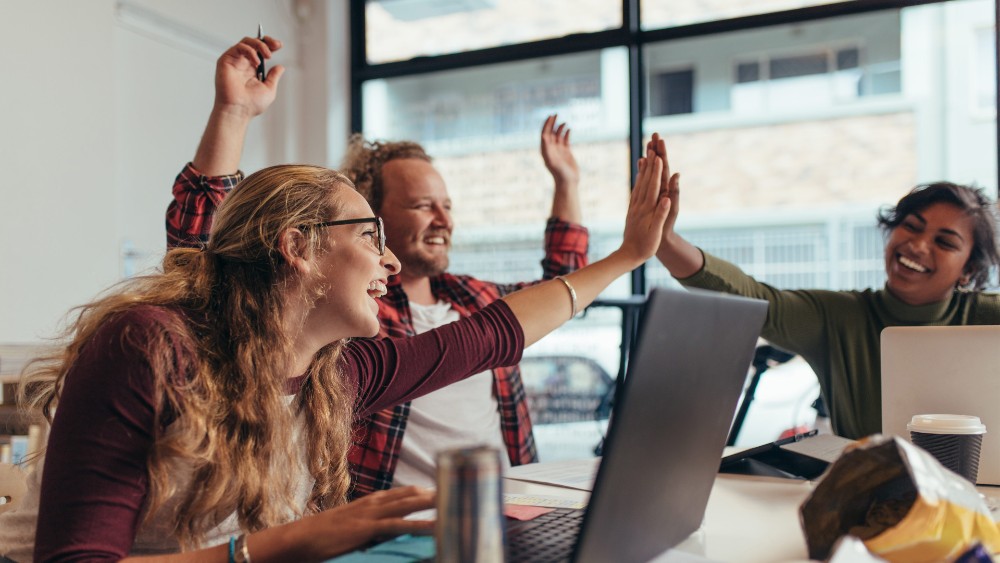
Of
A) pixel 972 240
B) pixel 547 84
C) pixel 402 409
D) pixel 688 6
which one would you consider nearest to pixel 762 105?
pixel 688 6

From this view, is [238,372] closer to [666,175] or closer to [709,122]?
[666,175]

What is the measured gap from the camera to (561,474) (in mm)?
1515

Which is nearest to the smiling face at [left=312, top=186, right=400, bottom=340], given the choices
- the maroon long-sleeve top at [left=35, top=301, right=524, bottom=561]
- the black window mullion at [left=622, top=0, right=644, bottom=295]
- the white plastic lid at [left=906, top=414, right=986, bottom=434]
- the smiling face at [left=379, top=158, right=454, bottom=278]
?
the maroon long-sleeve top at [left=35, top=301, right=524, bottom=561]

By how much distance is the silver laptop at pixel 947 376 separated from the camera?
1.40 meters

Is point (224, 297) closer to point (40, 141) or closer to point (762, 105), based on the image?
point (40, 141)

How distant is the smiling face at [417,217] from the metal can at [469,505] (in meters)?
1.67

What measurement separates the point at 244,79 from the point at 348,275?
69cm

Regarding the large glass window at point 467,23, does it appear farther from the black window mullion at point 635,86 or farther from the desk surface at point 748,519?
the desk surface at point 748,519

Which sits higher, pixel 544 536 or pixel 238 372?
pixel 238 372

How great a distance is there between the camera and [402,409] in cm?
204

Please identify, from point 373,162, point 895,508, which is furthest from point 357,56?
point 895,508

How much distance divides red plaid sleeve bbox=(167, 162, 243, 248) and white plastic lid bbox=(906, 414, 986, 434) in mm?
1285

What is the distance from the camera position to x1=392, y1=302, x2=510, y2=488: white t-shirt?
81.3 inches

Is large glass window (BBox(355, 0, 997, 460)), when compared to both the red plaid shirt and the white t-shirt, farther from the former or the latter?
the white t-shirt
